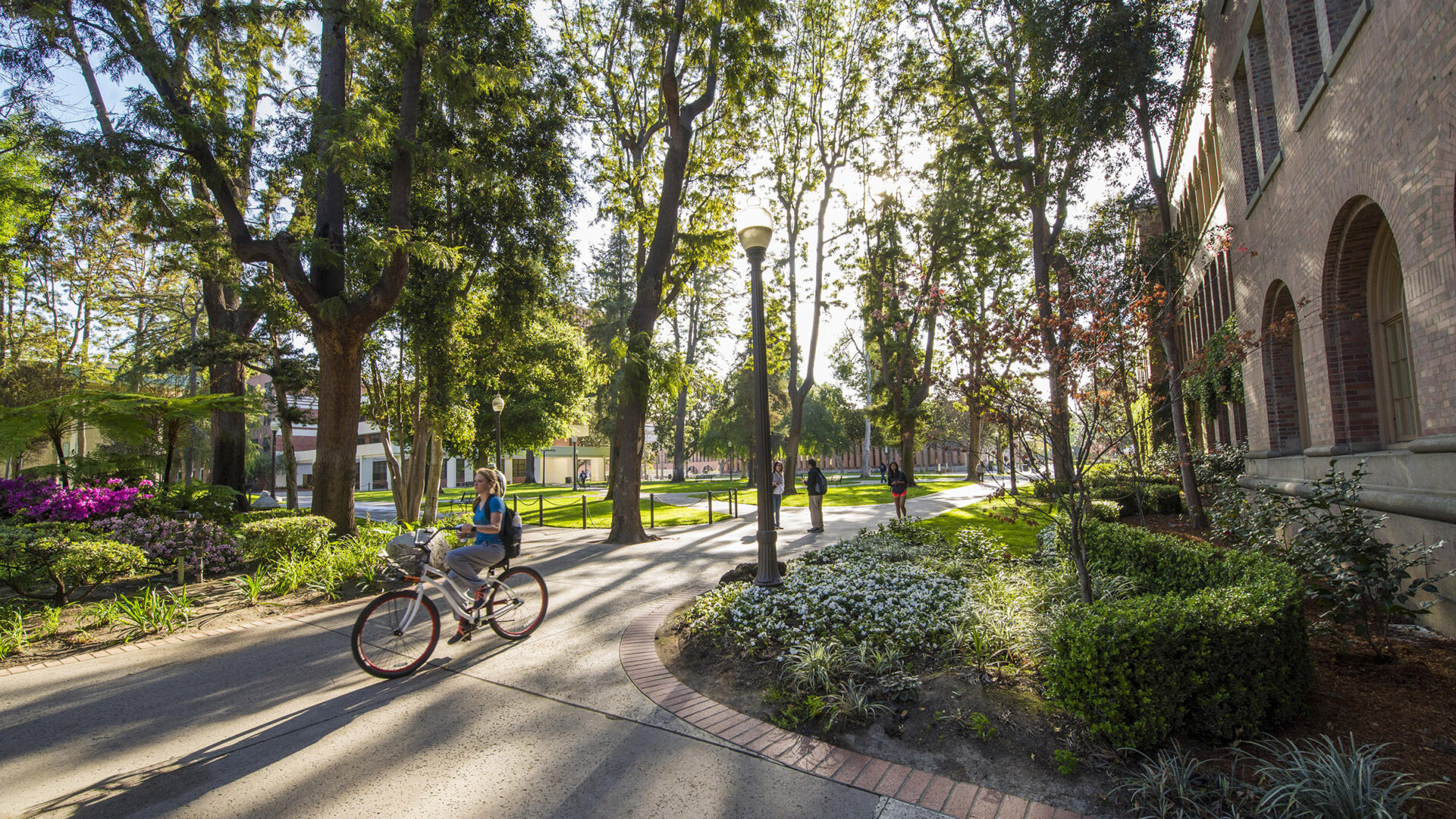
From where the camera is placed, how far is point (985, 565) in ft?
25.4

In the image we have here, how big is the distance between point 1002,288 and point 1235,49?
48.8 feet

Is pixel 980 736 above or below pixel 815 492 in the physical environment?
below

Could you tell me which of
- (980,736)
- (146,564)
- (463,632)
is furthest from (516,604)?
(146,564)

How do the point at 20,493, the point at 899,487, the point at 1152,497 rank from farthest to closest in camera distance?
1. the point at 899,487
2. the point at 1152,497
3. the point at 20,493

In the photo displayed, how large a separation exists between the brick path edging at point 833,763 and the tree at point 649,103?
8.17 metres

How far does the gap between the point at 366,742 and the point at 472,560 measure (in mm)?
2034

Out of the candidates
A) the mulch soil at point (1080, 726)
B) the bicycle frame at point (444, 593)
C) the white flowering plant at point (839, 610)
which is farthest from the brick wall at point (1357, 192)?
the bicycle frame at point (444, 593)

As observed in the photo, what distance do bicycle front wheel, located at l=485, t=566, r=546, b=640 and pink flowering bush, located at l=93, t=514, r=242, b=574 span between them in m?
4.90

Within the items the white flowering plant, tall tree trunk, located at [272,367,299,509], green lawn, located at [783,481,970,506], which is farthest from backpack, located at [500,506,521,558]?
green lawn, located at [783,481,970,506]

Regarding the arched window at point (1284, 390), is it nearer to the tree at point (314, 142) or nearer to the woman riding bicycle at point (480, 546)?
the woman riding bicycle at point (480, 546)

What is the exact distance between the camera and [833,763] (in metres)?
3.64

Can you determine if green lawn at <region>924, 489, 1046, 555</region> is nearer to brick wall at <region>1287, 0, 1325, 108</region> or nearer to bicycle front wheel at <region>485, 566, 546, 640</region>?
bicycle front wheel at <region>485, 566, 546, 640</region>

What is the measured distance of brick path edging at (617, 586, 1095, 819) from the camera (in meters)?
3.11

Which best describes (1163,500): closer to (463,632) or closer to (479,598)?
(479,598)
